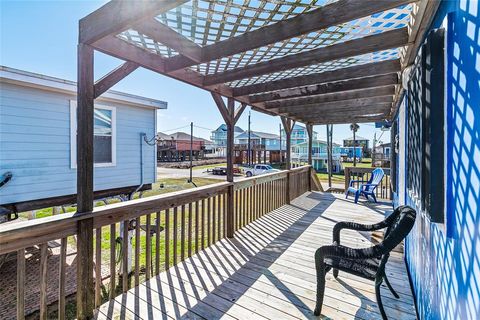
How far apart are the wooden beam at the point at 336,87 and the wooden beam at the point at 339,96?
419 millimetres

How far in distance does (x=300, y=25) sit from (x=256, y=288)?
2434 mm

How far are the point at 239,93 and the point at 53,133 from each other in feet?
12.5

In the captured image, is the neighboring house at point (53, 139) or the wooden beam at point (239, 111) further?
the neighboring house at point (53, 139)

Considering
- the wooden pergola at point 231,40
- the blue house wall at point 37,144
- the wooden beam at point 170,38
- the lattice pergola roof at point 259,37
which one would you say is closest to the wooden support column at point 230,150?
the lattice pergola roof at point 259,37

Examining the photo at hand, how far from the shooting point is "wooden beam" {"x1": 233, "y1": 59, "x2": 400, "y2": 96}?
2.88 m

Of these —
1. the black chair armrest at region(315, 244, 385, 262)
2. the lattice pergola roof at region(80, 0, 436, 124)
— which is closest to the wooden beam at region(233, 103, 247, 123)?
the lattice pergola roof at region(80, 0, 436, 124)

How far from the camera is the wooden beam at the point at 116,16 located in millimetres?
1546

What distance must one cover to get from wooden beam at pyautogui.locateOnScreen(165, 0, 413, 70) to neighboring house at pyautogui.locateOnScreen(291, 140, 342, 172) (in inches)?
1152

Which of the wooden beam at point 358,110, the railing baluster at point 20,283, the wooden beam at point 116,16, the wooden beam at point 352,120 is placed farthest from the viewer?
the wooden beam at point 352,120

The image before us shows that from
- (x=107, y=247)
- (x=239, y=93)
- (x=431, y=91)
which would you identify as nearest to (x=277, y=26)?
(x=431, y=91)

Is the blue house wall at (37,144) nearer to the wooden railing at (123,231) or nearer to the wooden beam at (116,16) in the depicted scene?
the wooden railing at (123,231)

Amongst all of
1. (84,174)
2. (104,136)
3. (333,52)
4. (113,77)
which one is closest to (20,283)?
(84,174)

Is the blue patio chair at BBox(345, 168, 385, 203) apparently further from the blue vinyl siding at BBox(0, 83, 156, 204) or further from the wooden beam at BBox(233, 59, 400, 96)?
the blue vinyl siding at BBox(0, 83, 156, 204)

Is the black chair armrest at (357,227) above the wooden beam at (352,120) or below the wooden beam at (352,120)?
below
